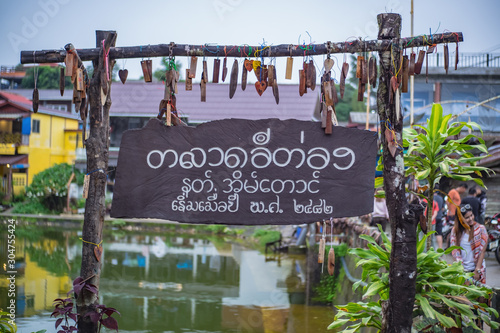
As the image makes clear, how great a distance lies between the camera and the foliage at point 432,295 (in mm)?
3939

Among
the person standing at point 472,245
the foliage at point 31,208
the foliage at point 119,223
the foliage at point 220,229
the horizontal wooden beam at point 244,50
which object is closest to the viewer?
the horizontal wooden beam at point 244,50

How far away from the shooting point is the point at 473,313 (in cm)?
412

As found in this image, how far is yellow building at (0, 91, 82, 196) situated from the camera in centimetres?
2477

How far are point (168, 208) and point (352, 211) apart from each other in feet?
4.21

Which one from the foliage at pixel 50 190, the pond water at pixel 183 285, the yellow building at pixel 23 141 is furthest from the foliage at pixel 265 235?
the yellow building at pixel 23 141

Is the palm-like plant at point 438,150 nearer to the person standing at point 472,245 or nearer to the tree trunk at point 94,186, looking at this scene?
the person standing at point 472,245

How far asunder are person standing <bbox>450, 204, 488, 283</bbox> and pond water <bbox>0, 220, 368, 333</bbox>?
2.79 metres

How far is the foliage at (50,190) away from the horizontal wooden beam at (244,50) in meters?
19.6

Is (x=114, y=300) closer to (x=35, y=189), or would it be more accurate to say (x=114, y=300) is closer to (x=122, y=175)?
(x=122, y=175)

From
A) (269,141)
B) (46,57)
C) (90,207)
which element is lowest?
(90,207)

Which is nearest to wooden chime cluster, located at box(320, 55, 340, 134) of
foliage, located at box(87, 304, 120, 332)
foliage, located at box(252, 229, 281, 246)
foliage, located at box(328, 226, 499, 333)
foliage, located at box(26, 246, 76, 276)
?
foliage, located at box(328, 226, 499, 333)

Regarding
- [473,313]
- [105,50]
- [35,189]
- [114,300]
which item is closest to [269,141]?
[105,50]

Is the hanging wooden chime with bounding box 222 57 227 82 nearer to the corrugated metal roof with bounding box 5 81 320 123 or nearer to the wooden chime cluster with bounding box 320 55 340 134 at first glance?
the wooden chime cluster with bounding box 320 55 340 134

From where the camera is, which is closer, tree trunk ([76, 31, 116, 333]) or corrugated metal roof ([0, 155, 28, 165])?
tree trunk ([76, 31, 116, 333])
